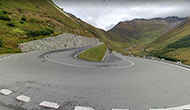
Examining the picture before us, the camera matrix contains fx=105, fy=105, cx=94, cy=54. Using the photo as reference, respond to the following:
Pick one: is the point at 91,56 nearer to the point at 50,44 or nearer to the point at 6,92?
the point at 6,92

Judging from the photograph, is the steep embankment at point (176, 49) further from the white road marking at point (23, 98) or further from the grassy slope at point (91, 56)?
the white road marking at point (23, 98)

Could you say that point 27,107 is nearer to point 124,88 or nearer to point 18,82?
point 18,82

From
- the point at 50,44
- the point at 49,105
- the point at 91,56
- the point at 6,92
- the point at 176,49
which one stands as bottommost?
the point at 49,105

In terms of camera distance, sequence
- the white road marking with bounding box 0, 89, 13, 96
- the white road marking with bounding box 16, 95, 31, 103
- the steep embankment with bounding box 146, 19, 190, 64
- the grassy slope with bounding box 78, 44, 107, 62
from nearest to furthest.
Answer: the white road marking with bounding box 16, 95, 31, 103
the white road marking with bounding box 0, 89, 13, 96
the grassy slope with bounding box 78, 44, 107, 62
the steep embankment with bounding box 146, 19, 190, 64

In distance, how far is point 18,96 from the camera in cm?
347

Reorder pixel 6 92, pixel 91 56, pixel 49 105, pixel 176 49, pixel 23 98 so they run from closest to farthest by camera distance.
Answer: pixel 49 105
pixel 23 98
pixel 6 92
pixel 91 56
pixel 176 49

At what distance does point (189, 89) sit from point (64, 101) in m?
5.44

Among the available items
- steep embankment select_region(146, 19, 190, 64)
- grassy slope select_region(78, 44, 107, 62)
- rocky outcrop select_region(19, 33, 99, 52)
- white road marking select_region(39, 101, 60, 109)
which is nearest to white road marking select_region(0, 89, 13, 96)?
white road marking select_region(39, 101, 60, 109)

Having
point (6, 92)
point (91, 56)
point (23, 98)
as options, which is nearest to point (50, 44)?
point (91, 56)

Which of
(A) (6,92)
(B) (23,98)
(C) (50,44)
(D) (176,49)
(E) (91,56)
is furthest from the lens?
(D) (176,49)

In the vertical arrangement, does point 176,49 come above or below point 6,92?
above

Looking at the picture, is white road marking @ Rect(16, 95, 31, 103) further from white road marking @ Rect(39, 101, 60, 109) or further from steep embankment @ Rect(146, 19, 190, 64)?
steep embankment @ Rect(146, 19, 190, 64)

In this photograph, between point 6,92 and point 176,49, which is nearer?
point 6,92

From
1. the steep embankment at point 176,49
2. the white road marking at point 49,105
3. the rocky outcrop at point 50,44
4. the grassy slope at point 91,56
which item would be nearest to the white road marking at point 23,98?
the white road marking at point 49,105
